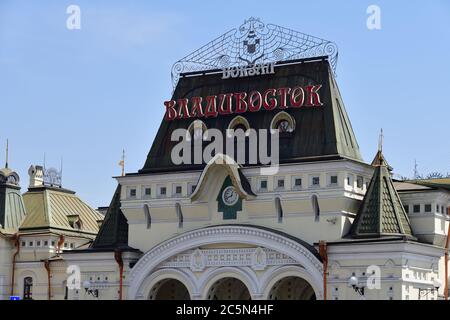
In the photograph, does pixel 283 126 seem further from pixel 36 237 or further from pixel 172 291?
pixel 36 237

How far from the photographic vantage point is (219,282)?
62188mm

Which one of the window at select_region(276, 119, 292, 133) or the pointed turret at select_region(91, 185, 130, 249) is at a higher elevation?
the window at select_region(276, 119, 292, 133)

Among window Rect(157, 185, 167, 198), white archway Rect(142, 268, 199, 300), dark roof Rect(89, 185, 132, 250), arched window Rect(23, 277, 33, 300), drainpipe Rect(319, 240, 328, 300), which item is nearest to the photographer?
drainpipe Rect(319, 240, 328, 300)

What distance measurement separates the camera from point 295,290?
202 feet

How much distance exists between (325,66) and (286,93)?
2.97m

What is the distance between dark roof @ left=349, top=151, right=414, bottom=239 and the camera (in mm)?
56656

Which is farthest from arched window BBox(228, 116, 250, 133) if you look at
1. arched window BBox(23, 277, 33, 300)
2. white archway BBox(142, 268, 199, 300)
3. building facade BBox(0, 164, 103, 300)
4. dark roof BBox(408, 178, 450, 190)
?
arched window BBox(23, 277, 33, 300)

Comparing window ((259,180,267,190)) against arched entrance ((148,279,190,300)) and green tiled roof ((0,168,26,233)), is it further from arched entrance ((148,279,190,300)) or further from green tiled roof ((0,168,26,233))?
green tiled roof ((0,168,26,233))

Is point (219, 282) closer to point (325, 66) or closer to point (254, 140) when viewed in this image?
point (254, 140)

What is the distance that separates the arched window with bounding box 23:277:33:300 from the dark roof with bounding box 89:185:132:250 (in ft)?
36.8

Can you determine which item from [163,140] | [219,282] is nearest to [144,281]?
[219,282]

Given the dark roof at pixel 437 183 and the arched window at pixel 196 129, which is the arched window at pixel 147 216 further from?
the dark roof at pixel 437 183

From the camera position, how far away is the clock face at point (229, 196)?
202ft
